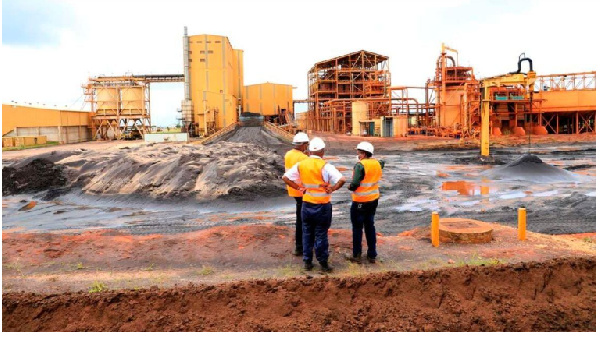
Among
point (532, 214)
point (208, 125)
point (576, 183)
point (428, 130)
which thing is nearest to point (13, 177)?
point (532, 214)

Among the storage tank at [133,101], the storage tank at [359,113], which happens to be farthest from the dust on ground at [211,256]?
the storage tank at [359,113]

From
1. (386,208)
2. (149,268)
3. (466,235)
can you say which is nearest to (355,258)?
(466,235)

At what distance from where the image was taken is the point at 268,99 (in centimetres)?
6456

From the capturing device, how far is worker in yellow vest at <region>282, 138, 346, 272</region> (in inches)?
279

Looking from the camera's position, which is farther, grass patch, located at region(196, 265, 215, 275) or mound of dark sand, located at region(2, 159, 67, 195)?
mound of dark sand, located at region(2, 159, 67, 195)

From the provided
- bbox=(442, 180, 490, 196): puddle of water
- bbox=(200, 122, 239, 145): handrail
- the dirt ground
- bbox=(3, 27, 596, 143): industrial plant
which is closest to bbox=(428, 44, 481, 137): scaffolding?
bbox=(3, 27, 596, 143): industrial plant

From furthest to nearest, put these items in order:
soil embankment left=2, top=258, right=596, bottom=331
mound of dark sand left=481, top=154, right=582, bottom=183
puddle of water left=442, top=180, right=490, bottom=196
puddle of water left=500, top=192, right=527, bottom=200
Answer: mound of dark sand left=481, top=154, right=582, bottom=183 → puddle of water left=442, top=180, right=490, bottom=196 → puddle of water left=500, top=192, right=527, bottom=200 → soil embankment left=2, top=258, right=596, bottom=331

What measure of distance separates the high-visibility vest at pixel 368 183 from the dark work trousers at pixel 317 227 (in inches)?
22.9

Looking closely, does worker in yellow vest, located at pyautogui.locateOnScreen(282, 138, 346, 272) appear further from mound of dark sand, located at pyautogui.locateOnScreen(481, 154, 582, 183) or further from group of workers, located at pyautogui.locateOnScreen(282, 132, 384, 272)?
mound of dark sand, located at pyautogui.locateOnScreen(481, 154, 582, 183)

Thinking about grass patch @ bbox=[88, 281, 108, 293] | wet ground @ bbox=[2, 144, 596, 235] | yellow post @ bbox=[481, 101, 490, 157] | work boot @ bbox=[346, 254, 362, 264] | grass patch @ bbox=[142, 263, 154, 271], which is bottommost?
wet ground @ bbox=[2, 144, 596, 235]

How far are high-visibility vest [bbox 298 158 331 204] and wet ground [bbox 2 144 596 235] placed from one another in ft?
16.6

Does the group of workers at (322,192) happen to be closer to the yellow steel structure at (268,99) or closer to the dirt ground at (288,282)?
the dirt ground at (288,282)

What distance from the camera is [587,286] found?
22.7 feet

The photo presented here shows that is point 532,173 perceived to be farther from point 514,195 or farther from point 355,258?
point 355,258
